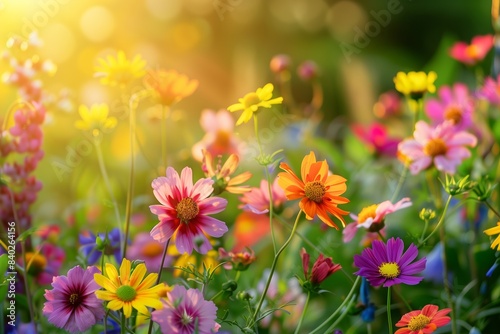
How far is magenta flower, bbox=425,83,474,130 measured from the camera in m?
0.86

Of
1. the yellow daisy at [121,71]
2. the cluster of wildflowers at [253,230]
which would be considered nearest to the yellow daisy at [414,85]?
the cluster of wildflowers at [253,230]

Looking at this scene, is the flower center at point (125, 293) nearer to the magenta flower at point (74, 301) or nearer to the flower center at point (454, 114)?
the magenta flower at point (74, 301)

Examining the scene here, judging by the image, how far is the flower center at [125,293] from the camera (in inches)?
18.7

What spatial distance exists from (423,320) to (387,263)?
46 millimetres

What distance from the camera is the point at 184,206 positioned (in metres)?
0.51

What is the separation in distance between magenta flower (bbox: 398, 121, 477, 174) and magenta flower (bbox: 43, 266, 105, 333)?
0.33 metres

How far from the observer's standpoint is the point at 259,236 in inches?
40.9

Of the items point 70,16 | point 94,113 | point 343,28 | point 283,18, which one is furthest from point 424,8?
point 94,113

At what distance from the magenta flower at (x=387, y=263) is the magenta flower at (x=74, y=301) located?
0.60ft

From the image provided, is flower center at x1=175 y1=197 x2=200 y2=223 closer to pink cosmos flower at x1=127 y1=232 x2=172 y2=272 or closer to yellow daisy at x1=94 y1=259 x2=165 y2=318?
yellow daisy at x1=94 y1=259 x2=165 y2=318

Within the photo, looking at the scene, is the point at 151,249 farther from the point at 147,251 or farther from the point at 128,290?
the point at 128,290

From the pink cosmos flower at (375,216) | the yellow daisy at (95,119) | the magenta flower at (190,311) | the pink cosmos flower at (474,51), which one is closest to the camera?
the magenta flower at (190,311)

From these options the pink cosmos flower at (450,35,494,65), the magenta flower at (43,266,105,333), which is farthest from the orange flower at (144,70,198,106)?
the pink cosmos flower at (450,35,494,65)

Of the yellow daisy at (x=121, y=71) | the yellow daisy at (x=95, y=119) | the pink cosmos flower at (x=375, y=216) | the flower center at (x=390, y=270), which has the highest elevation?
the yellow daisy at (x=121, y=71)
